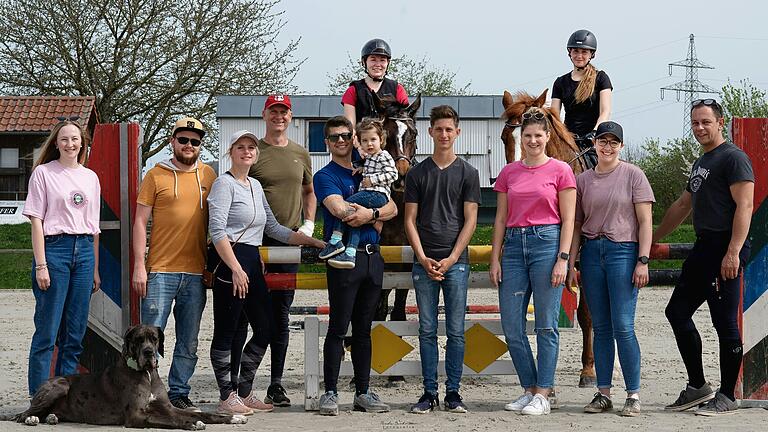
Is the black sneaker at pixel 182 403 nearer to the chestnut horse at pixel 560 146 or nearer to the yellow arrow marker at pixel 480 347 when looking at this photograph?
the yellow arrow marker at pixel 480 347

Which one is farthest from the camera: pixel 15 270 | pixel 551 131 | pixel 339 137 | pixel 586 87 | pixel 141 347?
pixel 15 270

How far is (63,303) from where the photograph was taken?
6.66m

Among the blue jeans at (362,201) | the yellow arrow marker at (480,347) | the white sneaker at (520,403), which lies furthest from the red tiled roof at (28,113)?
the white sneaker at (520,403)

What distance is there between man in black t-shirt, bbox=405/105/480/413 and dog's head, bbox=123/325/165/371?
72.2 inches

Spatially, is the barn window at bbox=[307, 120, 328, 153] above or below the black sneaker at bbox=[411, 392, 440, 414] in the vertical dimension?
above

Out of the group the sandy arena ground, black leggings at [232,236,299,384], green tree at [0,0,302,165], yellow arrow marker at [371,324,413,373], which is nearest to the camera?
the sandy arena ground

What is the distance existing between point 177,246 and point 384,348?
174 cm

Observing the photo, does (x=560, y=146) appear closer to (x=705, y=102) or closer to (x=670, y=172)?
(x=705, y=102)

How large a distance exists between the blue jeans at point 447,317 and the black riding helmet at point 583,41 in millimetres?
2577

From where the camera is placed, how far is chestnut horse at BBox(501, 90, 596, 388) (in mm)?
7906

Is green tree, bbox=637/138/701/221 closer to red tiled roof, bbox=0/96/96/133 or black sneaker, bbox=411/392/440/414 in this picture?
red tiled roof, bbox=0/96/96/133

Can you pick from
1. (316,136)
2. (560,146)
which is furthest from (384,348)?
(316,136)

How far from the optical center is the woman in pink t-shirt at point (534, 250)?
6.73 meters

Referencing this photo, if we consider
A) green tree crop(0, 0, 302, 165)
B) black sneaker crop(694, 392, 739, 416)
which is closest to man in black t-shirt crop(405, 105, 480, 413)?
black sneaker crop(694, 392, 739, 416)
